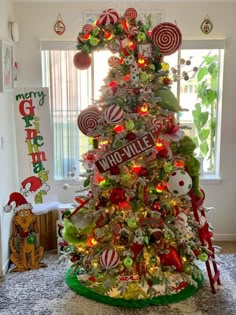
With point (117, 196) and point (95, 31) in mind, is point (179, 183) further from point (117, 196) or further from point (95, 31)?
point (95, 31)

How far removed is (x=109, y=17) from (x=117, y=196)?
124 centimetres

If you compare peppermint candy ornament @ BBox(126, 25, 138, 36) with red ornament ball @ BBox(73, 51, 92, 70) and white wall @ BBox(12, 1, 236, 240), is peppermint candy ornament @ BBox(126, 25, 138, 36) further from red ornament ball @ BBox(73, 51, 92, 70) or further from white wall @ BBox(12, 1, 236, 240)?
white wall @ BBox(12, 1, 236, 240)

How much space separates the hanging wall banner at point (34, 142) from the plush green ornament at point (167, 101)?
124cm

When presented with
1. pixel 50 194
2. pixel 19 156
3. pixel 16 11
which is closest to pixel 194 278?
pixel 50 194

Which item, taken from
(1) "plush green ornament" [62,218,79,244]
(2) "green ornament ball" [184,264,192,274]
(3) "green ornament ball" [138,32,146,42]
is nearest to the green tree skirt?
(2) "green ornament ball" [184,264,192,274]

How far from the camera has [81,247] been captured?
3092 millimetres

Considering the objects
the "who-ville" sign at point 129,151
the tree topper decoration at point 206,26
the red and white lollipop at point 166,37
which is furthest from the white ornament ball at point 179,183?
the tree topper decoration at point 206,26

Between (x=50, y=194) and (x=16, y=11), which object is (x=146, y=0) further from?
(x=50, y=194)

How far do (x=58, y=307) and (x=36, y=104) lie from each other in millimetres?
1763

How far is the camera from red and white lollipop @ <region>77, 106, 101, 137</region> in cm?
293

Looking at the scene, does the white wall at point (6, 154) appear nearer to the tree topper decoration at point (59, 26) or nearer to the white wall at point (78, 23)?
the white wall at point (78, 23)

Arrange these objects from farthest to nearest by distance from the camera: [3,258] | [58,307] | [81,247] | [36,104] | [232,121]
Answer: [232,121] < [36,104] < [3,258] < [81,247] < [58,307]

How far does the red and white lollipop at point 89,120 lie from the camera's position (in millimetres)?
2930

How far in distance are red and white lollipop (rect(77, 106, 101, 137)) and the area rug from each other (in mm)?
1217
